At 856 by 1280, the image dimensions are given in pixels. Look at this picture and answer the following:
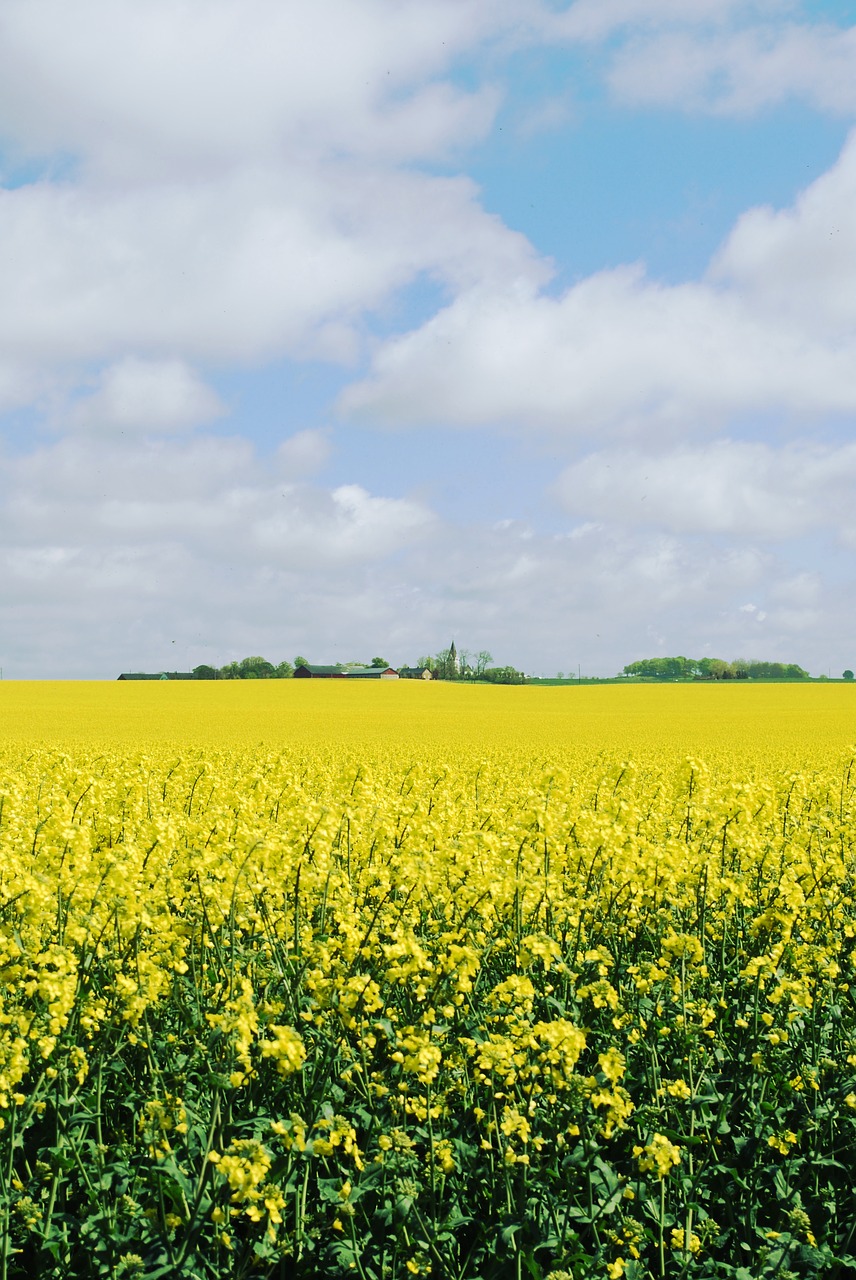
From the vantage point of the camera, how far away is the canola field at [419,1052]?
457 cm

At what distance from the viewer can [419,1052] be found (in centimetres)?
436

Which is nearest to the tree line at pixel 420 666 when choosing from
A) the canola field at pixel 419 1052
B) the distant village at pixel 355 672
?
the distant village at pixel 355 672

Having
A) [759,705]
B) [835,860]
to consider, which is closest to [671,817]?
[835,860]

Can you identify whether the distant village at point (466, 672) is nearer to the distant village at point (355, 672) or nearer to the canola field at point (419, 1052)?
the distant village at point (355, 672)

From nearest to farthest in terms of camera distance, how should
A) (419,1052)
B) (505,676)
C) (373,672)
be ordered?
(419,1052) < (505,676) < (373,672)

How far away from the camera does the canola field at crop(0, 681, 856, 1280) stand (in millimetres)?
4566

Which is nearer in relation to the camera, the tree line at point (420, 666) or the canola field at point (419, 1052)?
the canola field at point (419, 1052)

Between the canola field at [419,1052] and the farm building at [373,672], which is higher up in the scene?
the farm building at [373,672]

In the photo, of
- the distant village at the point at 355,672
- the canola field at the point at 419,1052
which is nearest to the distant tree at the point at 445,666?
the distant village at the point at 355,672

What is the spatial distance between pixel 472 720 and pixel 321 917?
135ft

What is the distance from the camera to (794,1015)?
20.9 ft

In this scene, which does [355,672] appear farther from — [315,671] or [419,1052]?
[419,1052]

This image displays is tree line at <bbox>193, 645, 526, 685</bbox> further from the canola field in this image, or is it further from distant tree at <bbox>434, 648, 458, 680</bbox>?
the canola field

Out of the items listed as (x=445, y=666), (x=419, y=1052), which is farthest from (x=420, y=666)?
(x=419, y=1052)
